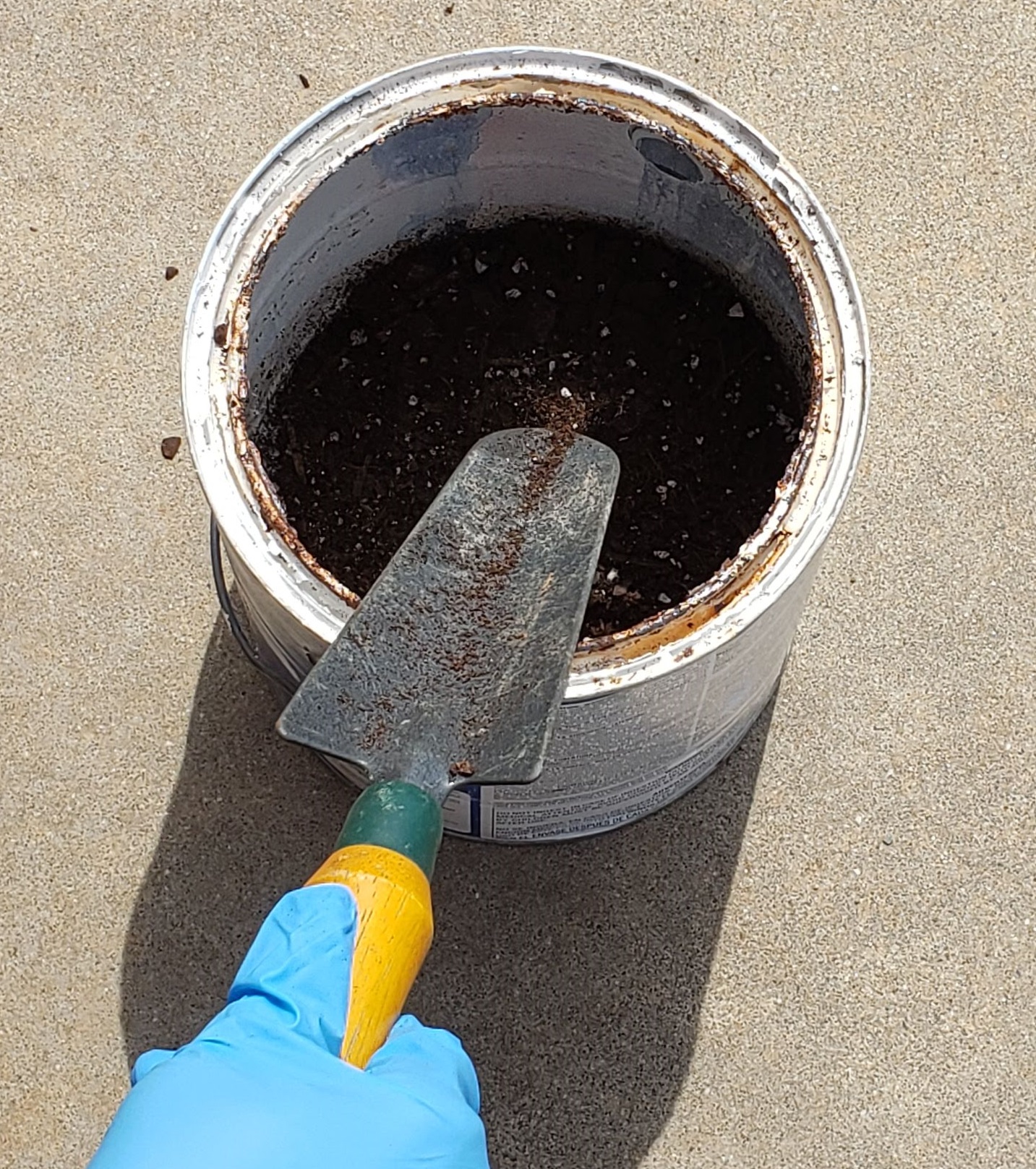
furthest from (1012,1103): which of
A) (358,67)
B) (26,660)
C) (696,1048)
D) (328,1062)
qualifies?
(358,67)

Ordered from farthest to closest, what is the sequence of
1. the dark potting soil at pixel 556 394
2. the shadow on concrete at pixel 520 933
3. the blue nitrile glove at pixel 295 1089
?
the shadow on concrete at pixel 520 933, the dark potting soil at pixel 556 394, the blue nitrile glove at pixel 295 1089

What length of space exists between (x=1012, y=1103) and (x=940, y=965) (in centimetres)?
13

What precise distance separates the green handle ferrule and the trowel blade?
12 mm

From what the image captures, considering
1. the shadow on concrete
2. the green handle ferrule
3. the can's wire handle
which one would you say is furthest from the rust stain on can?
the shadow on concrete

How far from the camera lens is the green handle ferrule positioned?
757mm

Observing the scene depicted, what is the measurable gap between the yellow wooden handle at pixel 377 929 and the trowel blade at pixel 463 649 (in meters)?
0.05

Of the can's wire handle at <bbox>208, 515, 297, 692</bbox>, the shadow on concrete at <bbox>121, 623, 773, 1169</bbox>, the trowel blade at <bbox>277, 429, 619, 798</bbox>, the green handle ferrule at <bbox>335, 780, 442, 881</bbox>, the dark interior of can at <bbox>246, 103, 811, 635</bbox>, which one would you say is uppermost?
the dark interior of can at <bbox>246, 103, 811, 635</bbox>

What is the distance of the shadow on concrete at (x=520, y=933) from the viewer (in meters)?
1.23

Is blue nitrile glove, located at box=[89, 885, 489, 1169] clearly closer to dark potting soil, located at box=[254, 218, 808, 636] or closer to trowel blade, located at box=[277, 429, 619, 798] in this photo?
trowel blade, located at box=[277, 429, 619, 798]

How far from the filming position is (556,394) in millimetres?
1152

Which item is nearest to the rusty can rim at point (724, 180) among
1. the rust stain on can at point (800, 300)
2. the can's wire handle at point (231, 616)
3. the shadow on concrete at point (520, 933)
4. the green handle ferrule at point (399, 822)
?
the rust stain on can at point (800, 300)

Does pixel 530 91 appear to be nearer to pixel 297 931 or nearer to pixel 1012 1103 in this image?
pixel 297 931

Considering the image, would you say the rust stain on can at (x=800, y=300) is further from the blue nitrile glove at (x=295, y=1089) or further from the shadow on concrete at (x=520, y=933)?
the shadow on concrete at (x=520, y=933)

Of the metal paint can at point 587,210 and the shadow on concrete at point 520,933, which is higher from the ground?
the metal paint can at point 587,210
